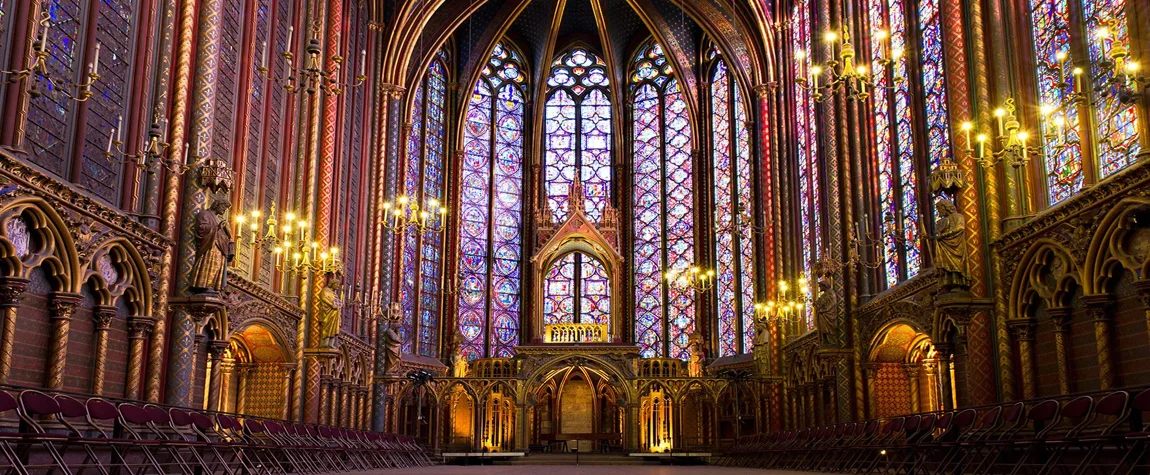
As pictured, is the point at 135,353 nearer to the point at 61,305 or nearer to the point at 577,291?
the point at 61,305

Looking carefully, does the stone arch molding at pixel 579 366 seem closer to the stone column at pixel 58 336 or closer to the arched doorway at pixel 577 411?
the arched doorway at pixel 577 411

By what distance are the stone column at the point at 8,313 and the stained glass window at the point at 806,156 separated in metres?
19.6

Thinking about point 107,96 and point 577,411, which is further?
point 577,411

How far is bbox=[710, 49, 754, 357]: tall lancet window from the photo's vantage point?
35.1 metres

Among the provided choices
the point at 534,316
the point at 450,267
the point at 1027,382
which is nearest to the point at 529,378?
the point at 534,316

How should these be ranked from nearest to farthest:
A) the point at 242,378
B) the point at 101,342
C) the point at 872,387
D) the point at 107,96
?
1. the point at 101,342
2. the point at 107,96
3. the point at 242,378
4. the point at 872,387

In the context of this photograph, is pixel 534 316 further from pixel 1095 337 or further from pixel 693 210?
pixel 1095 337

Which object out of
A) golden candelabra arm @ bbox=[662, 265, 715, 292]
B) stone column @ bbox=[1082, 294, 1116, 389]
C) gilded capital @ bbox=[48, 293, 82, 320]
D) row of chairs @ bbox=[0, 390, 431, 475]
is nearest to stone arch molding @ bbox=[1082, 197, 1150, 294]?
stone column @ bbox=[1082, 294, 1116, 389]

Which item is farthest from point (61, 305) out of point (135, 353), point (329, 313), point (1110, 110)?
point (1110, 110)

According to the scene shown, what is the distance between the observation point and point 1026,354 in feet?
53.3

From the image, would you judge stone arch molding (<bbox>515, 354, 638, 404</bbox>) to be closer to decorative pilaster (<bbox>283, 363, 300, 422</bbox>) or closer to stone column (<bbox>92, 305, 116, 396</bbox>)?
decorative pilaster (<bbox>283, 363, 300, 422</bbox>)

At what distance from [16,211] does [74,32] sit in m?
3.55

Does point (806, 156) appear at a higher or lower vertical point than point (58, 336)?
higher

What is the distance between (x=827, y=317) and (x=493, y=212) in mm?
18237
